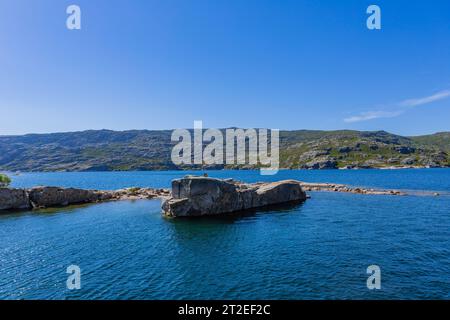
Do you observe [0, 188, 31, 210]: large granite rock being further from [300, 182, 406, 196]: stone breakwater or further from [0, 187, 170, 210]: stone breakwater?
[300, 182, 406, 196]: stone breakwater

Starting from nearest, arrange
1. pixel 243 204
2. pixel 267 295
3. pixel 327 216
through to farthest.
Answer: pixel 267 295 < pixel 327 216 < pixel 243 204

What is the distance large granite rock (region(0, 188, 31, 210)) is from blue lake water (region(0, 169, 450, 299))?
14.5 meters

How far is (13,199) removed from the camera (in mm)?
71125

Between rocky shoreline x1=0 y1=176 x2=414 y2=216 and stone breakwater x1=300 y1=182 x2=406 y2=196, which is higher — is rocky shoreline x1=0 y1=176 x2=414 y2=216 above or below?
above

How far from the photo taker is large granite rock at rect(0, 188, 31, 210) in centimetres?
7019

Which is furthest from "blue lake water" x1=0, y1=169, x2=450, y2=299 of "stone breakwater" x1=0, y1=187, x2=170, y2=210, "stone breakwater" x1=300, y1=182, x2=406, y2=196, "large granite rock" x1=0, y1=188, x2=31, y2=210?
"stone breakwater" x1=300, y1=182, x2=406, y2=196

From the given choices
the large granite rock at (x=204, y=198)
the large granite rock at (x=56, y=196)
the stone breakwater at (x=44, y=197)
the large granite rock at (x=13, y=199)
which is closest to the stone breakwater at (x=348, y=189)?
the large granite rock at (x=204, y=198)

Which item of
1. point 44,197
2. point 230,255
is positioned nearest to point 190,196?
point 230,255

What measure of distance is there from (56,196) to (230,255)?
62059mm
